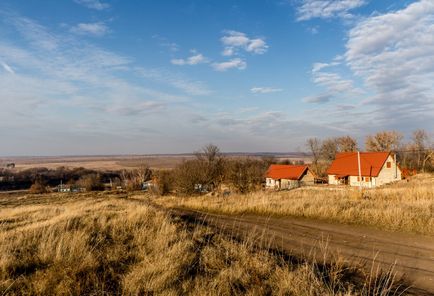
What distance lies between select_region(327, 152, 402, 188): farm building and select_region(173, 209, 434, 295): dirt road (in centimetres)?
3701

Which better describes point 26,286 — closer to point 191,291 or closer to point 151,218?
point 191,291

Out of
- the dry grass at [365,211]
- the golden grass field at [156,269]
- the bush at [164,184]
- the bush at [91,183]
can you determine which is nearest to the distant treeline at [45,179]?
the bush at [91,183]

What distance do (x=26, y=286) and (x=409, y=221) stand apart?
9.99 meters

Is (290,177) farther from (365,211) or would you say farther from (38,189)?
(38,189)

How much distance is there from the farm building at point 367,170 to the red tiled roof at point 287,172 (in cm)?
596

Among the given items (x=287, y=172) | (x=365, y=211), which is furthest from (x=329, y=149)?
(x=365, y=211)

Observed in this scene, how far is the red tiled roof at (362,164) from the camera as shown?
151ft

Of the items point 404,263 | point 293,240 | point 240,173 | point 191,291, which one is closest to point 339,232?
point 293,240

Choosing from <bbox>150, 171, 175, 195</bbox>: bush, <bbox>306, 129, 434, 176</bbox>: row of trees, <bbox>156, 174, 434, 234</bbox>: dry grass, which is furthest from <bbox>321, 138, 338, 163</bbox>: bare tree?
<bbox>156, 174, 434, 234</bbox>: dry grass

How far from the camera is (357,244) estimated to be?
25.2 ft

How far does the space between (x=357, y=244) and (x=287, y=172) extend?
173 ft

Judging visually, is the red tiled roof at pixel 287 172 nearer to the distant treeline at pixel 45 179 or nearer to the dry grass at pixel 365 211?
the dry grass at pixel 365 211

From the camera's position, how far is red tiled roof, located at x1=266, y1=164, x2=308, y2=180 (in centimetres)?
5738

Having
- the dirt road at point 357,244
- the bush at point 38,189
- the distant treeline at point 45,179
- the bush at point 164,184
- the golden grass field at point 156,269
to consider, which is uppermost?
the golden grass field at point 156,269
